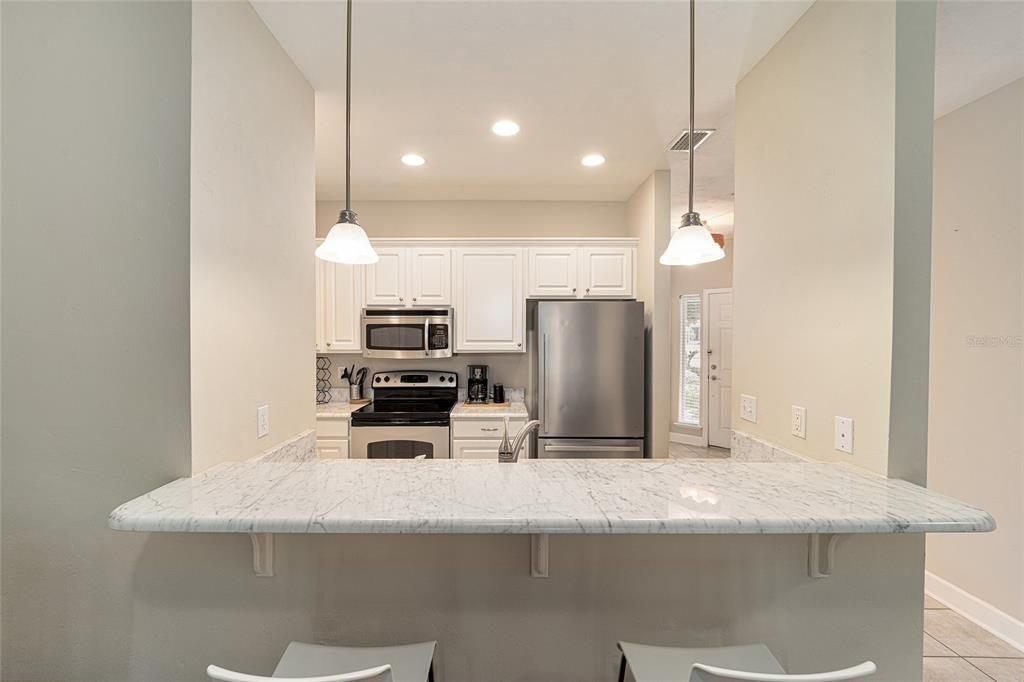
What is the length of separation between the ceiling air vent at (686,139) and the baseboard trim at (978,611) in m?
2.76

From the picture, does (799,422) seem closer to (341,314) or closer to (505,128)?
(505,128)

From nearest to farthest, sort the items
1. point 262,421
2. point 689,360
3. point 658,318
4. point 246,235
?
point 246,235, point 262,421, point 658,318, point 689,360

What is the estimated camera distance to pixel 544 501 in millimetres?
1169

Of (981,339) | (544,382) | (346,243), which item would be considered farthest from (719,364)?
(346,243)

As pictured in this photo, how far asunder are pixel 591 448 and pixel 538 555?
6.69ft

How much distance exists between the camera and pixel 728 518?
3.51 ft

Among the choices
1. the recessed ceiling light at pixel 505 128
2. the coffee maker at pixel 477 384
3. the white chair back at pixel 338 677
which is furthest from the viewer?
the coffee maker at pixel 477 384

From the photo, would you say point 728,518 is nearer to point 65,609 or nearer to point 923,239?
point 923,239

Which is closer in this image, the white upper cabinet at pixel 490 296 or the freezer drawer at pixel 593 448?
the freezer drawer at pixel 593 448

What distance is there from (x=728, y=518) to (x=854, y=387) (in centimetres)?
77

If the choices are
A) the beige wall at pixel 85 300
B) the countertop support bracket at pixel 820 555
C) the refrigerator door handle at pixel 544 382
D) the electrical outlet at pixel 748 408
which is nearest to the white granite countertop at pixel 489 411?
the refrigerator door handle at pixel 544 382

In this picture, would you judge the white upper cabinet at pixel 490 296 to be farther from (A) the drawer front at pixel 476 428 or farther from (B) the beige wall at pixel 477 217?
(A) the drawer front at pixel 476 428

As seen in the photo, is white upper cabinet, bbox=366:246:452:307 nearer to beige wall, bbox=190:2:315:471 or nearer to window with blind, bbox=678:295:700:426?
beige wall, bbox=190:2:315:471

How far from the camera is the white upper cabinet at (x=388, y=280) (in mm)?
3803
